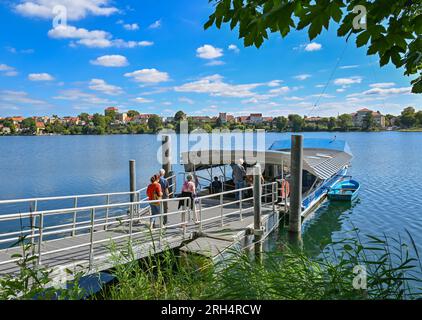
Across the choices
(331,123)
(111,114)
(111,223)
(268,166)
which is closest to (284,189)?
(268,166)

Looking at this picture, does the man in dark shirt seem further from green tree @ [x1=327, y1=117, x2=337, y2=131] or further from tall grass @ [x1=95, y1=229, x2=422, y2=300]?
green tree @ [x1=327, y1=117, x2=337, y2=131]

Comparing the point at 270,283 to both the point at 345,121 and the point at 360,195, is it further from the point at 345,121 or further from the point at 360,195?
the point at 345,121

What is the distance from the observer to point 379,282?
2.98 meters

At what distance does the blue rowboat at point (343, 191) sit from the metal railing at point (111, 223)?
7033mm

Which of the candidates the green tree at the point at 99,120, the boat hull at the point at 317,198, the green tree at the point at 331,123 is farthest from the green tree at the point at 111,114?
the boat hull at the point at 317,198

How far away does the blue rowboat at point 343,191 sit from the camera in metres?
19.3

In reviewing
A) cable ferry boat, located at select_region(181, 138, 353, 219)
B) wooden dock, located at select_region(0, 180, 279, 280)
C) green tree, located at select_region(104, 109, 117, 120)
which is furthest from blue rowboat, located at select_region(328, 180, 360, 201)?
green tree, located at select_region(104, 109, 117, 120)

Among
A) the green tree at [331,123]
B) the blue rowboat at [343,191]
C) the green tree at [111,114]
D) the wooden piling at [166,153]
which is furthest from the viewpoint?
the green tree at [111,114]

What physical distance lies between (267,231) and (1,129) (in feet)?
539

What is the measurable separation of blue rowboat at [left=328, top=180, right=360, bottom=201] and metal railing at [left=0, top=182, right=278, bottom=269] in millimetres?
7033

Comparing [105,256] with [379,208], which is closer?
[105,256]

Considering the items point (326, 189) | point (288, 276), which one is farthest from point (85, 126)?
point (288, 276)

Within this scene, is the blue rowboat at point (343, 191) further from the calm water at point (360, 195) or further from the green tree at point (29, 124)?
the green tree at point (29, 124)
